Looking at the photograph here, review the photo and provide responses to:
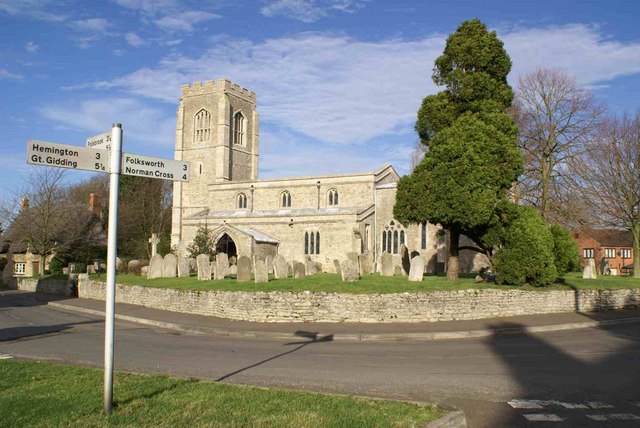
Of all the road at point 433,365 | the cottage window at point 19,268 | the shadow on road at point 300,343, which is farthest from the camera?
the cottage window at point 19,268

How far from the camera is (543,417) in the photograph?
21.4ft

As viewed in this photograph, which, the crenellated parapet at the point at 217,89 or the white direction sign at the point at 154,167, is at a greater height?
the crenellated parapet at the point at 217,89

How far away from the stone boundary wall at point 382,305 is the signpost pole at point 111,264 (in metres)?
10.6

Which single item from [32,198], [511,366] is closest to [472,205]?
[511,366]

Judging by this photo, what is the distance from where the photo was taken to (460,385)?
26.8 feet

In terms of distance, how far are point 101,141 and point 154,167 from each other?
2.31 feet

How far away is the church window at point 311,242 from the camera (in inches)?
1564

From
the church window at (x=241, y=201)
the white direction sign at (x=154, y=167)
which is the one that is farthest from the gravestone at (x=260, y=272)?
the church window at (x=241, y=201)

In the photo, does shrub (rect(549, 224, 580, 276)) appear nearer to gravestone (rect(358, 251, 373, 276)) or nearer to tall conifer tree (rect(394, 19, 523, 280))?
tall conifer tree (rect(394, 19, 523, 280))

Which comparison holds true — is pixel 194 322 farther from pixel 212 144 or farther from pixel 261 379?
pixel 212 144

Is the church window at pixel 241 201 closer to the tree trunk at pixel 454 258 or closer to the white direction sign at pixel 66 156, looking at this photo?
the tree trunk at pixel 454 258

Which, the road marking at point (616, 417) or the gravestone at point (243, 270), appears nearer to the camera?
the road marking at point (616, 417)

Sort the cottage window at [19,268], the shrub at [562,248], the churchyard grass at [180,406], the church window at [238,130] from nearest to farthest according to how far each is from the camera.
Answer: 1. the churchyard grass at [180,406]
2. the shrub at [562,248]
3. the cottage window at [19,268]
4. the church window at [238,130]

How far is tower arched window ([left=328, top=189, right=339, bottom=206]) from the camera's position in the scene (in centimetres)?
4228
